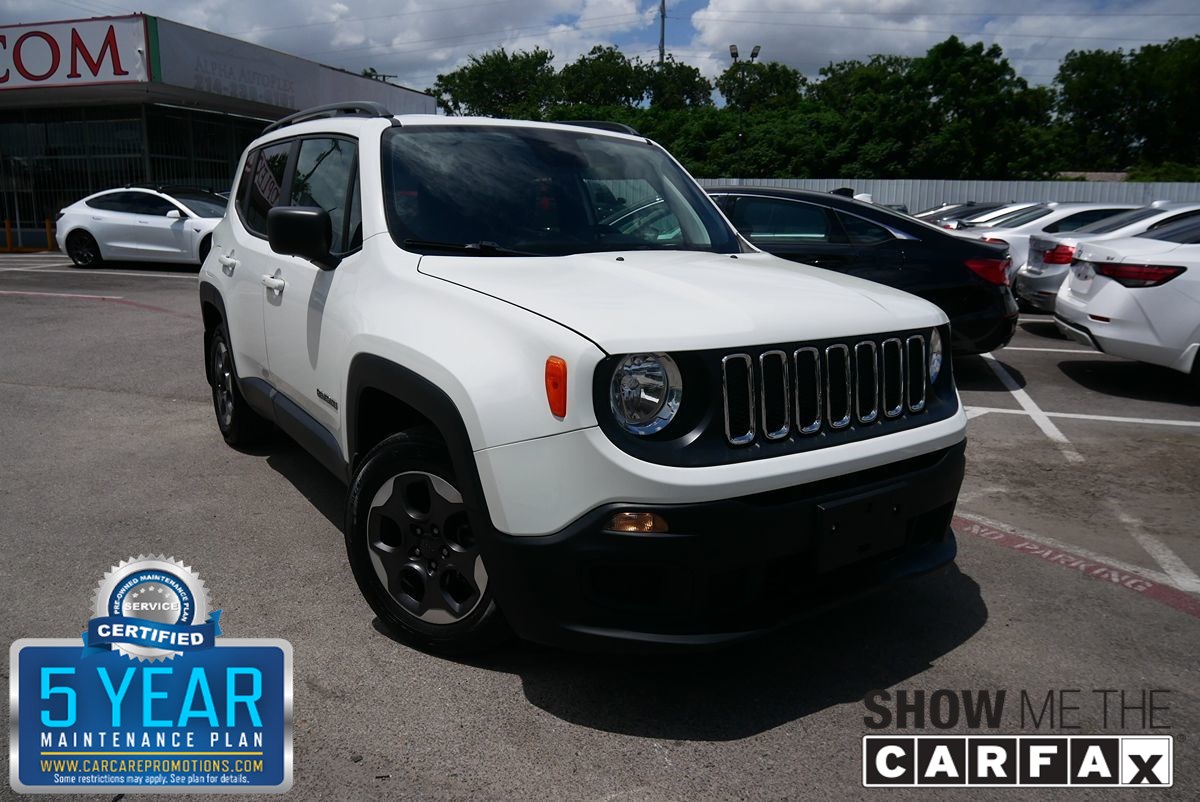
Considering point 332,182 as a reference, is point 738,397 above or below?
below

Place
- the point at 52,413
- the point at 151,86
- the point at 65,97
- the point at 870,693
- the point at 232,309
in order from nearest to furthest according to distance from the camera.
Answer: the point at 870,693 < the point at 232,309 < the point at 52,413 < the point at 151,86 < the point at 65,97

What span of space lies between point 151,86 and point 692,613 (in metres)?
22.4

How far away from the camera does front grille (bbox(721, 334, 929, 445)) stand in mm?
2816

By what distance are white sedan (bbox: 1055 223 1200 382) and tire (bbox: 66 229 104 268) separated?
16.3 metres

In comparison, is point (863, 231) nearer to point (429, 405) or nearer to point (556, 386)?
point (429, 405)

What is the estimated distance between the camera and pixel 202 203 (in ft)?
55.8

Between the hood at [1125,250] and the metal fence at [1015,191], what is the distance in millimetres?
23305

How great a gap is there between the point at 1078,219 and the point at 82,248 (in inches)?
664

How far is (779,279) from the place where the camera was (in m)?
3.48

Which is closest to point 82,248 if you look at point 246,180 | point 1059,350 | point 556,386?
point 246,180

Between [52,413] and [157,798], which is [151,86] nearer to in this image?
[52,413]

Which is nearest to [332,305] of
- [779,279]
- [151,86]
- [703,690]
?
[779,279]

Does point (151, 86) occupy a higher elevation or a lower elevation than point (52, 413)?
higher

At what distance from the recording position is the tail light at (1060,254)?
33.8 ft
